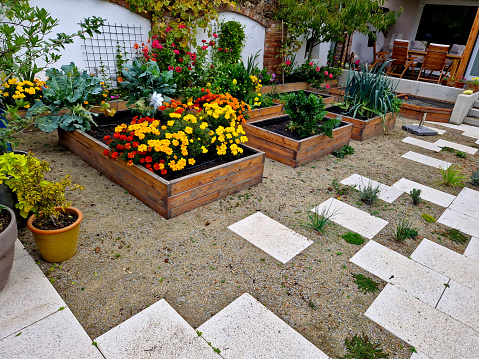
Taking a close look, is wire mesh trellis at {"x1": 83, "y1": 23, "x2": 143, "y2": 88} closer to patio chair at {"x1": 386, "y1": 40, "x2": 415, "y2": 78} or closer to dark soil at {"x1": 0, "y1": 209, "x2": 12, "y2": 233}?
dark soil at {"x1": 0, "y1": 209, "x2": 12, "y2": 233}

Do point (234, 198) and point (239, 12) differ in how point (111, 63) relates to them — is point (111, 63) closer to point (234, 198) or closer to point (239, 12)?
point (239, 12)

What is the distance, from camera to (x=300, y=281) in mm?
2105

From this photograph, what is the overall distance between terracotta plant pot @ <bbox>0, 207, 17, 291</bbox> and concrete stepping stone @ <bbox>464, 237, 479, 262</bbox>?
3135mm

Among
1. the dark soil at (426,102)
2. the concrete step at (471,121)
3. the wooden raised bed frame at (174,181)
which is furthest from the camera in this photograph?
the dark soil at (426,102)

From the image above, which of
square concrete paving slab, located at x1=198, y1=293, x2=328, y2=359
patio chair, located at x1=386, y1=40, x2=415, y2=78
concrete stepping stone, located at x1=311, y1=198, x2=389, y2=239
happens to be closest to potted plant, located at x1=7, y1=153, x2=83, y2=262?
square concrete paving slab, located at x1=198, y1=293, x2=328, y2=359

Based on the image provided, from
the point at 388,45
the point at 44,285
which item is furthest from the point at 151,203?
the point at 388,45

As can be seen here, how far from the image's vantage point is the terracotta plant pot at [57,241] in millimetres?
1934

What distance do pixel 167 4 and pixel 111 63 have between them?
1.32 m

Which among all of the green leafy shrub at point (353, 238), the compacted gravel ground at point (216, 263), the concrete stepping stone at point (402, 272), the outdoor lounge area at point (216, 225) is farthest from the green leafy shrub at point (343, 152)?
the concrete stepping stone at point (402, 272)

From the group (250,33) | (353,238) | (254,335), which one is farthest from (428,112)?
(254,335)

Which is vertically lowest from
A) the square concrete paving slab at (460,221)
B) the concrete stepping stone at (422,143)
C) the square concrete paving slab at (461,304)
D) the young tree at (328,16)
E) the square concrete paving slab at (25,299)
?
the square concrete paving slab at (461,304)

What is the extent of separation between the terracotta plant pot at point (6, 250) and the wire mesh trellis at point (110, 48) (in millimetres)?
3630

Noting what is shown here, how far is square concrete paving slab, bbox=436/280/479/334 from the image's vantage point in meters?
1.88

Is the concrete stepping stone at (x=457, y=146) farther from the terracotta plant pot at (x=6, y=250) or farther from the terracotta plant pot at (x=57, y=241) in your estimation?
the terracotta plant pot at (x=6, y=250)
